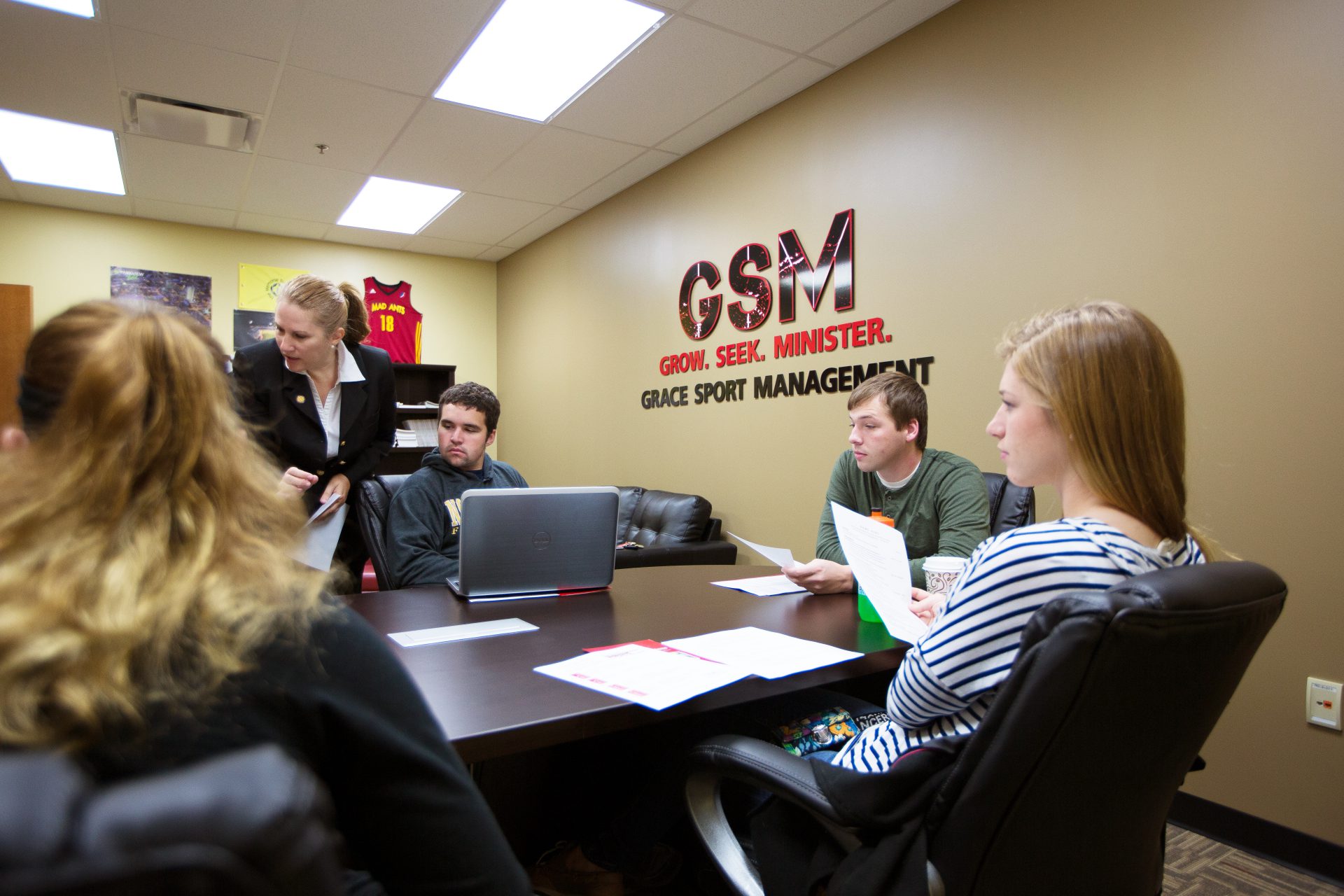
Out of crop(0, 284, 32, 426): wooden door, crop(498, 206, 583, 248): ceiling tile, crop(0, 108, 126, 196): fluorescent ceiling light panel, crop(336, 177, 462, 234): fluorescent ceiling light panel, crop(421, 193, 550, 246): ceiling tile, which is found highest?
crop(0, 108, 126, 196): fluorescent ceiling light panel

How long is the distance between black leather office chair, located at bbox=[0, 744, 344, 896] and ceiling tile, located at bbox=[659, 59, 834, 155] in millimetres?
3677

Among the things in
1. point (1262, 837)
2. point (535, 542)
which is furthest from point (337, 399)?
point (1262, 837)

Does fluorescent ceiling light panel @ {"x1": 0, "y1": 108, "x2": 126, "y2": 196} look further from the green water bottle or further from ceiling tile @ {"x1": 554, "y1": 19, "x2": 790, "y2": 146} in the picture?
the green water bottle

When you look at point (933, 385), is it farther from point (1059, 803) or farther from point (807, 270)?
point (1059, 803)

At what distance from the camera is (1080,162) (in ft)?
8.63

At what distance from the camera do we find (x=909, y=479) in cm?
229

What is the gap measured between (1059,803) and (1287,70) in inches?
92.6

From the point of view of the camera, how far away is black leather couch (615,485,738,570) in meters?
3.96

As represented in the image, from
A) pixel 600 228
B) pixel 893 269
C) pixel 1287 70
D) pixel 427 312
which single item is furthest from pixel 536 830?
pixel 427 312

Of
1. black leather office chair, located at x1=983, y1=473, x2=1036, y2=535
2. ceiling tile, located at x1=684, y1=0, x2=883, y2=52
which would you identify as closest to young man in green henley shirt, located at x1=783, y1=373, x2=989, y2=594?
black leather office chair, located at x1=983, y1=473, x2=1036, y2=535

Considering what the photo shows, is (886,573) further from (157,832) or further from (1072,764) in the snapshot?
Result: (157,832)

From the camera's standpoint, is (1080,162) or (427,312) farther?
(427,312)

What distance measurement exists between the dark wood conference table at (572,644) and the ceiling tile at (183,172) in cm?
369

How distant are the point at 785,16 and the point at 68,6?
274cm
